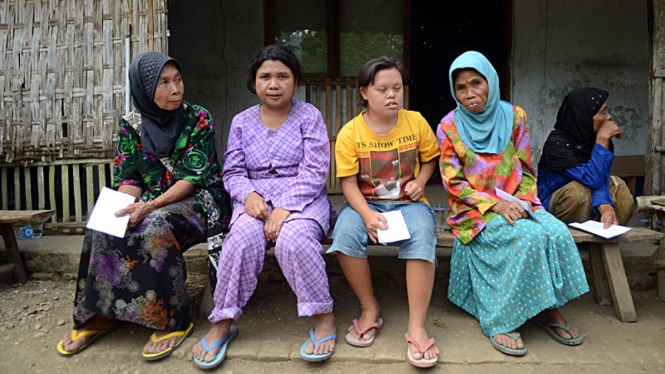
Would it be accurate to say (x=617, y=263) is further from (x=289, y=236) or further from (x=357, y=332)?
(x=289, y=236)

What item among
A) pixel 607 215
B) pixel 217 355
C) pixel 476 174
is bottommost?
pixel 217 355

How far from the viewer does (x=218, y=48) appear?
528 centimetres

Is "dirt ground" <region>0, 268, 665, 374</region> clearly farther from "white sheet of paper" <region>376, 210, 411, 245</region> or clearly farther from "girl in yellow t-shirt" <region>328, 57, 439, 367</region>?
"white sheet of paper" <region>376, 210, 411, 245</region>

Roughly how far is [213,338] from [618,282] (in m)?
2.22

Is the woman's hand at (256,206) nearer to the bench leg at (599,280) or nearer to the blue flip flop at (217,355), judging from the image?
the blue flip flop at (217,355)

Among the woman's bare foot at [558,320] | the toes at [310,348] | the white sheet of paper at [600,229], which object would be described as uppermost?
the white sheet of paper at [600,229]

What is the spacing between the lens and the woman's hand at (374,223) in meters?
2.25

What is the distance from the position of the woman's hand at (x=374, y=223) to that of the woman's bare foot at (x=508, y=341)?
763 mm

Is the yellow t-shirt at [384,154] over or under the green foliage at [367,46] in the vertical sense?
under

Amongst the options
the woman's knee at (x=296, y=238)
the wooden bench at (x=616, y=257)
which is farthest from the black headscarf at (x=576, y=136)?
the woman's knee at (x=296, y=238)

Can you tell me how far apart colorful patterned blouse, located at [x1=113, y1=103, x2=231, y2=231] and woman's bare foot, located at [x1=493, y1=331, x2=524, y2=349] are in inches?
61.6

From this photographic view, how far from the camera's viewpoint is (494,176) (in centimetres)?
247

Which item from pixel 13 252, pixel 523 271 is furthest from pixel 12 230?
pixel 523 271

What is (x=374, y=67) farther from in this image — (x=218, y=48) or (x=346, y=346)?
(x=218, y=48)
